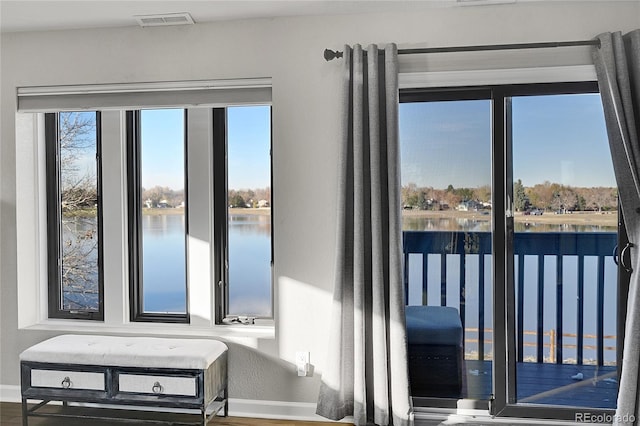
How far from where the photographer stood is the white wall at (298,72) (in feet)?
9.78

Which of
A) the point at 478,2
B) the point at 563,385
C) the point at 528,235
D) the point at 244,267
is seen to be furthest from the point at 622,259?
the point at 244,267

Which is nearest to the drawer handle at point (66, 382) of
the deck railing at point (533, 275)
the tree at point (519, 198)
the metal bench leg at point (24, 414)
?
the metal bench leg at point (24, 414)

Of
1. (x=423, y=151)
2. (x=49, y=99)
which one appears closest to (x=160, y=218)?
(x=49, y=99)

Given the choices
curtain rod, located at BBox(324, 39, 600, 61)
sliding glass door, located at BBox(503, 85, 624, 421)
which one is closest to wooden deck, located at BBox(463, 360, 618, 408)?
sliding glass door, located at BBox(503, 85, 624, 421)

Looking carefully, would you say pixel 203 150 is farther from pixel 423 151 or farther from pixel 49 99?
pixel 423 151

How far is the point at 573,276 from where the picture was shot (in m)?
3.05

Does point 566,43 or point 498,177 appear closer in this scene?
point 566,43

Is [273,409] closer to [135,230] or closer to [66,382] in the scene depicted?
[66,382]

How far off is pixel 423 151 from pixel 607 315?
4.83 ft

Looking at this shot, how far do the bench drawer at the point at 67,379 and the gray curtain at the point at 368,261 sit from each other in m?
1.32

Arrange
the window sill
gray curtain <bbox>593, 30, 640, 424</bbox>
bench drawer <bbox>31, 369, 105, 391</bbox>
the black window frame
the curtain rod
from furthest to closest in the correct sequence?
the black window frame → the window sill → bench drawer <bbox>31, 369, 105, 391</bbox> → the curtain rod → gray curtain <bbox>593, 30, 640, 424</bbox>

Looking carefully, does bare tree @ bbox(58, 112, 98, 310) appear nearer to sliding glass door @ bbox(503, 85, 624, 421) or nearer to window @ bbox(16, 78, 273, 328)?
window @ bbox(16, 78, 273, 328)

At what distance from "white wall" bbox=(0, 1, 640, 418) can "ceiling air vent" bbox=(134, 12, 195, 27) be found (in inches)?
2.2

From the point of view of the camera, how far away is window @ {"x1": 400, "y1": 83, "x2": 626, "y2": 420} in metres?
3.01
